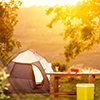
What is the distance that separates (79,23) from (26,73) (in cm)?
604

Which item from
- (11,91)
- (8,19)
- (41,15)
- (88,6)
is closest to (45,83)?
(11,91)

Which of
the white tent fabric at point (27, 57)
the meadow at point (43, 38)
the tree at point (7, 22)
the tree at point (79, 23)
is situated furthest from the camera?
the meadow at point (43, 38)

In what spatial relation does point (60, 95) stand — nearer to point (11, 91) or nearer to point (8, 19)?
point (11, 91)

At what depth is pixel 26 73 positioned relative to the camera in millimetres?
9164

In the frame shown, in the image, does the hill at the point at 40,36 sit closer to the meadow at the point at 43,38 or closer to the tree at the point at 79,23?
the meadow at the point at 43,38

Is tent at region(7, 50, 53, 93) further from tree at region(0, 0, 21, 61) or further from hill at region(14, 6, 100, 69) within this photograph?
hill at region(14, 6, 100, 69)

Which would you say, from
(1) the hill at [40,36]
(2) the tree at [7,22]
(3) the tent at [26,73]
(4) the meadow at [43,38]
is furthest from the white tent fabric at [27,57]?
(1) the hill at [40,36]

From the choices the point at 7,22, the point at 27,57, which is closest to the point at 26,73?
the point at 27,57

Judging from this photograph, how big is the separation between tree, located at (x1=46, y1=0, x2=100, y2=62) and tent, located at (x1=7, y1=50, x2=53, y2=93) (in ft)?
11.8

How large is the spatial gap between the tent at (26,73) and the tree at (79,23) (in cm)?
360

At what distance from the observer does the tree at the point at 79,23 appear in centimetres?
1240

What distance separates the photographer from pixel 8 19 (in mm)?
15438

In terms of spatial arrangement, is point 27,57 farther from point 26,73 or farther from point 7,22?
point 7,22

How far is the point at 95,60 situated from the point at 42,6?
37764mm
